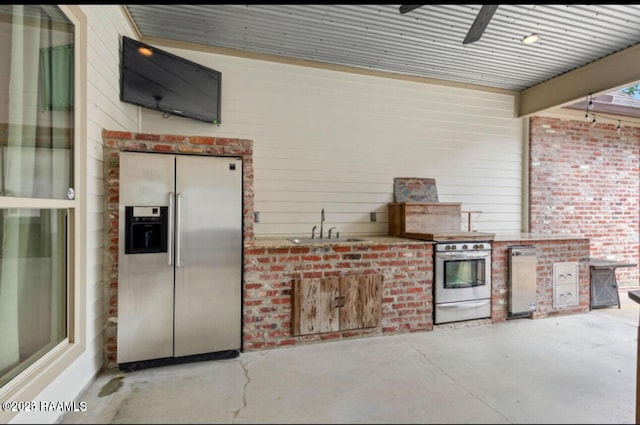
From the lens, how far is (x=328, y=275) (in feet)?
11.1

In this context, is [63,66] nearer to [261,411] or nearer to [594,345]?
[261,411]

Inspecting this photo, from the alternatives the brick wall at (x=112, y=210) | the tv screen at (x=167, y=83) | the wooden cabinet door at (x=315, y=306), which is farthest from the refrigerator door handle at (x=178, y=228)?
the tv screen at (x=167, y=83)

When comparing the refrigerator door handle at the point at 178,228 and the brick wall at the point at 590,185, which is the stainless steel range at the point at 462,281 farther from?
the refrigerator door handle at the point at 178,228

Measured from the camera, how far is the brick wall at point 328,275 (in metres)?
3.14

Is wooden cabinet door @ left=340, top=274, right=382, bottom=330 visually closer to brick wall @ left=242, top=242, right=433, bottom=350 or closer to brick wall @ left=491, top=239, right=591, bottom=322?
brick wall @ left=242, top=242, right=433, bottom=350

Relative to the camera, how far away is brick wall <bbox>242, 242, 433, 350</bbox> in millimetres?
3145

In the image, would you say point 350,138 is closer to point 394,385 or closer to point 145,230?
point 145,230

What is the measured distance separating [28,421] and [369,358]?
8.03 ft

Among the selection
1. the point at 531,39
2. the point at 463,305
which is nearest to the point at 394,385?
the point at 463,305

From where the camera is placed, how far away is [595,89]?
4172 millimetres

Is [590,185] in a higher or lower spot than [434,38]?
lower

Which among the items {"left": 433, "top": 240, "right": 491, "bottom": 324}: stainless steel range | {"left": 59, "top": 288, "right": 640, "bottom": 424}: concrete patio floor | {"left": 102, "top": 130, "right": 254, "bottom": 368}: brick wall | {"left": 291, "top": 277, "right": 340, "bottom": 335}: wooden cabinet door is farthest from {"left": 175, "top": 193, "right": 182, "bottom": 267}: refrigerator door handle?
{"left": 433, "top": 240, "right": 491, "bottom": 324}: stainless steel range

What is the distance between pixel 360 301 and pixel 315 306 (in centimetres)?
51

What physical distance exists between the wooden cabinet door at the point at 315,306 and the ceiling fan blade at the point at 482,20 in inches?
102
